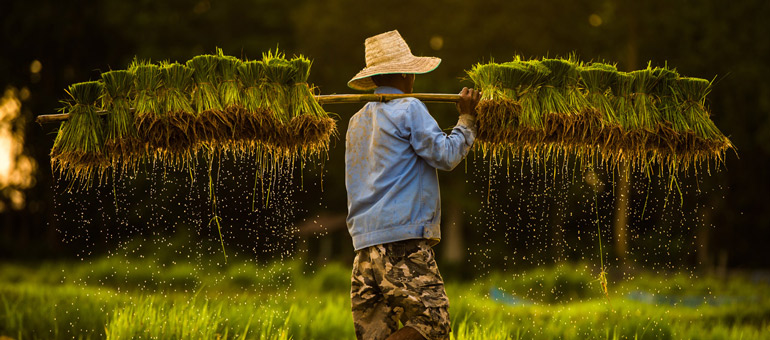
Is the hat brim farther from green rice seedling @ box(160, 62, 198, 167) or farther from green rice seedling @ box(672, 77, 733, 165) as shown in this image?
green rice seedling @ box(672, 77, 733, 165)

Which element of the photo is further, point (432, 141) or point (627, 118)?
point (627, 118)

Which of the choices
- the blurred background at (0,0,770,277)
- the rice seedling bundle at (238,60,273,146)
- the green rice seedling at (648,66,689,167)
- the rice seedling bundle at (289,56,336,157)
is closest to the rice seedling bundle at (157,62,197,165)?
the rice seedling bundle at (238,60,273,146)

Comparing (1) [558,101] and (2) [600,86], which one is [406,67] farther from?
(2) [600,86]

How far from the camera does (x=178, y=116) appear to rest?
4.80 m

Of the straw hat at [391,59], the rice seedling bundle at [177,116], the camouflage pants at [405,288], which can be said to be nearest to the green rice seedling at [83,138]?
the rice seedling bundle at [177,116]

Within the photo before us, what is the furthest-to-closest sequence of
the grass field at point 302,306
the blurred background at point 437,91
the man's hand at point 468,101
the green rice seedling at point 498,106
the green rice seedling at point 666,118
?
1. the blurred background at point 437,91
2. the grass field at point 302,306
3. the green rice seedling at point 666,118
4. the green rice seedling at point 498,106
5. the man's hand at point 468,101

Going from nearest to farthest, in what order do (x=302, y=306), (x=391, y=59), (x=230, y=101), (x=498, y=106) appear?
1. (x=391, y=59)
2. (x=498, y=106)
3. (x=230, y=101)
4. (x=302, y=306)

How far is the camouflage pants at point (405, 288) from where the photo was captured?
3855mm

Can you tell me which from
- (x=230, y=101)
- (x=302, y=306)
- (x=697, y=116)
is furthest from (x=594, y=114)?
(x=302, y=306)

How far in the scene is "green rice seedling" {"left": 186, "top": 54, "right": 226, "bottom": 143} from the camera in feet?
15.7

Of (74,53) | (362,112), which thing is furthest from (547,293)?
(74,53)

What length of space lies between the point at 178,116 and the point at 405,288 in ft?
6.15

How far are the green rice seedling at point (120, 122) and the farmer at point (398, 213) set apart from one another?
1.56 metres

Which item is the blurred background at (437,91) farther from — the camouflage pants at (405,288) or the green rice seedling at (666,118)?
the camouflage pants at (405,288)
